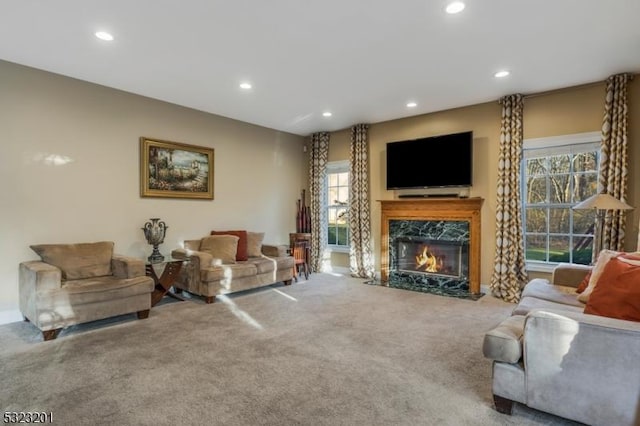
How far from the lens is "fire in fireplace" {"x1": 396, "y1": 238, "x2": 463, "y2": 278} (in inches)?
212

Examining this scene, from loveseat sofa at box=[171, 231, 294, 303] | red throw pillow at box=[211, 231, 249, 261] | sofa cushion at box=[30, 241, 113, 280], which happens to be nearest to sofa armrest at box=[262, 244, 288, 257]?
loveseat sofa at box=[171, 231, 294, 303]

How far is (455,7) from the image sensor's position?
2697 mm

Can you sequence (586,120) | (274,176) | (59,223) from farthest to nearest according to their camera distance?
(274,176) → (586,120) → (59,223)

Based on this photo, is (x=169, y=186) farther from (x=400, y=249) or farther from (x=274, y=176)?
(x=400, y=249)

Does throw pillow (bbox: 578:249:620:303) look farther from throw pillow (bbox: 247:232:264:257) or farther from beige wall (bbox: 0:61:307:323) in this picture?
beige wall (bbox: 0:61:307:323)

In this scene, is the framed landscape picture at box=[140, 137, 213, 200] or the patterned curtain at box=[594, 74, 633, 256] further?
the framed landscape picture at box=[140, 137, 213, 200]

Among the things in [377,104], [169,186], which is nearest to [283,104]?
[377,104]

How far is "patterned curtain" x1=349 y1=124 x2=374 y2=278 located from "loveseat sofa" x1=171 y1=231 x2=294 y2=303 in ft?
4.34

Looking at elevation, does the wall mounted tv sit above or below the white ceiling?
below

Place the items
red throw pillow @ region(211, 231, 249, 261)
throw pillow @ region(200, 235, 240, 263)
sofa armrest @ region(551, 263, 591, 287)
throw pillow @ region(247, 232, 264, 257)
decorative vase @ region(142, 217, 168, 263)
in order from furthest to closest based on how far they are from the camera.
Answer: throw pillow @ region(247, 232, 264, 257) < red throw pillow @ region(211, 231, 249, 261) < throw pillow @ region(200, 235, 240, 263) < decorative vase @ region(142, 217, 168, 263) < sofa armrest @ region(551, 263, 591, 287)

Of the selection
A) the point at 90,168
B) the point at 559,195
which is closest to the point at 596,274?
the point at 559,195

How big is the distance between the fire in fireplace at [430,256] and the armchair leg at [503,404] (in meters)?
3.43

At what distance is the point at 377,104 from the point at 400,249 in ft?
7.99

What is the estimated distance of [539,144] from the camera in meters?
4.64
